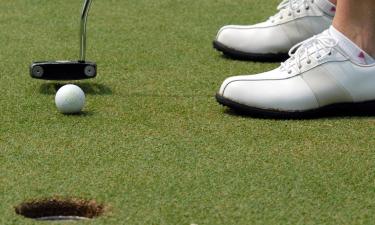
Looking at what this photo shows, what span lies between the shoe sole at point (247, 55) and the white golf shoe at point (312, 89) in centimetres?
71

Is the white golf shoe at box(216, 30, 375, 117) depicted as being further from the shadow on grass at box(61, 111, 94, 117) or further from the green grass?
the shadow on grass at box(61, 111, 94, 117)

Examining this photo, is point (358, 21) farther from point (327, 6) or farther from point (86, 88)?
point (86, 88)

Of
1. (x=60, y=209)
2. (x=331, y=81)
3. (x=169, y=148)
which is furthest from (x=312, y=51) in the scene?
(x=60, y=209)

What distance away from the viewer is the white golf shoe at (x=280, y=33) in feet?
12.4

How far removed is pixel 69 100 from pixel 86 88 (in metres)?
0.39

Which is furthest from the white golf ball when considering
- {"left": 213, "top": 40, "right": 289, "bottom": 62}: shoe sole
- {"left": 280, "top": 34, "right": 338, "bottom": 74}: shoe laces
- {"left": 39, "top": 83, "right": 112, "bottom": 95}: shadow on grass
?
{"left": 213, "top": 40, "right": 289, "bottom": 62}: shoe sole

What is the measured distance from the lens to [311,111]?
118 inches

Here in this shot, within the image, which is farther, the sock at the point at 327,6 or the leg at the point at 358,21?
the sock at the point at 327,6

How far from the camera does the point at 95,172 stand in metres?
2.41

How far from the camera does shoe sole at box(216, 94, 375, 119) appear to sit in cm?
298

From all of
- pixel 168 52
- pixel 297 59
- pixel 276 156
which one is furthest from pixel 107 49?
pixel 276 156

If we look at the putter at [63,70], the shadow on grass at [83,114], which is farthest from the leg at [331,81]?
the putter at [63,70]

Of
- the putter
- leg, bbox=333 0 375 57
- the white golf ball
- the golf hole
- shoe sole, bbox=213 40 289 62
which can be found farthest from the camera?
shoe sole, bbox=213 40 289 62

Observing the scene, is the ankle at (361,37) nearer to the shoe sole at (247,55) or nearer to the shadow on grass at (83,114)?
the shoe sole at (247,55)
